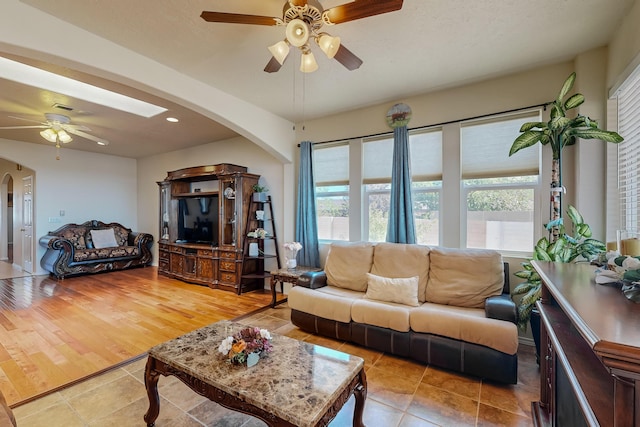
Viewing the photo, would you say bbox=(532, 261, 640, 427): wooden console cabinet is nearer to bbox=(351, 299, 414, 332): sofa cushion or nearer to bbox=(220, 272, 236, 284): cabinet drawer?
bbox=(351, 299, 414, 332): sofa cushion

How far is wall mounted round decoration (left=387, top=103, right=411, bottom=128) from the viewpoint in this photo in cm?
351

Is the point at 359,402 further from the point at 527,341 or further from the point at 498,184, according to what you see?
the point at 498,184

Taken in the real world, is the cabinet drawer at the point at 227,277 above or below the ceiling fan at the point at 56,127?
below

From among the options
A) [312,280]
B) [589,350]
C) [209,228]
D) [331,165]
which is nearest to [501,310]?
[589,350]

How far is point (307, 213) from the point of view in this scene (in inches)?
166

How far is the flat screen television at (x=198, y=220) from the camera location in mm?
5336

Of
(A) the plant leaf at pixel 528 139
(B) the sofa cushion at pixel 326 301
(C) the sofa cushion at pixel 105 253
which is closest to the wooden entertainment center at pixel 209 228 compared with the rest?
(C) the sofa cushion at pixel 105 253

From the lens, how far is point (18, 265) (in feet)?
21.6

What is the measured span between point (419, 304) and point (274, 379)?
1.86 m

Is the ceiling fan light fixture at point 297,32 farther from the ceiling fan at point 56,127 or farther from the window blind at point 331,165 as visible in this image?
the ceiling fan at point 56,127

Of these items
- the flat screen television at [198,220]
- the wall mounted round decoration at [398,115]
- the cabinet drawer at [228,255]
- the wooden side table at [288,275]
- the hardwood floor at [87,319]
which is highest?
the wall mounted round decoration at [398,115]

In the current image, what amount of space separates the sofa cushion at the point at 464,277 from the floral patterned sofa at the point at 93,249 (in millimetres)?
6536

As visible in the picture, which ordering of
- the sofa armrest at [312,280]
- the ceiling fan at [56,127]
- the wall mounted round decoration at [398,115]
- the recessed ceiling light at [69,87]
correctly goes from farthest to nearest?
the ceiling fan at [56,127] → the wall mounted round decoration at [398,115] → the sofa armrest at [312,280] → the recessed ceiling light at [69,87]

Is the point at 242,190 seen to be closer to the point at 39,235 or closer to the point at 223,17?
the point at 223,17
